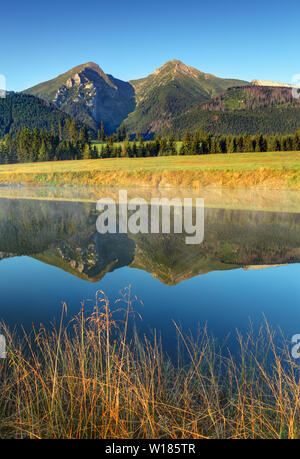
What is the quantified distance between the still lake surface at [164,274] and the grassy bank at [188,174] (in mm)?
24482

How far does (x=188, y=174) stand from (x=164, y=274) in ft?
127

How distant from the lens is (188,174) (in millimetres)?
47938

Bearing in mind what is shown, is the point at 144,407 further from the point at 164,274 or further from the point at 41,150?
the point at 41,150

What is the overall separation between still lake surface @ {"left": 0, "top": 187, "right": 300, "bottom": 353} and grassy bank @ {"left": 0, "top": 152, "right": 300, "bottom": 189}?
2448cm

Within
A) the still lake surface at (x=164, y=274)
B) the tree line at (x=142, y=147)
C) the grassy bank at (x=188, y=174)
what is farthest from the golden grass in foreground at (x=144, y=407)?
the tree line at (x=142, y=147)

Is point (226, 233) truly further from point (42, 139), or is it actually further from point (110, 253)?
point (42, 139)

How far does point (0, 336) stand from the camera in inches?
245

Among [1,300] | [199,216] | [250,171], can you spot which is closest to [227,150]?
[250,171]

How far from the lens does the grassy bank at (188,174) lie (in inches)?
1698

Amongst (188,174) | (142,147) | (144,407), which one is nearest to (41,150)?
(142,147)

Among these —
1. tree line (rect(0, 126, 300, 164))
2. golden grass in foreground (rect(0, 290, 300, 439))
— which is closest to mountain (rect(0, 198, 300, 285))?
golden grass in foreground (rect(0, 290, 300, 439))

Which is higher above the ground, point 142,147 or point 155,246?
point 142,147

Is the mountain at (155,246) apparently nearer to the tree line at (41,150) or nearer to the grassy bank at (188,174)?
the grassy bank at (188,174)
